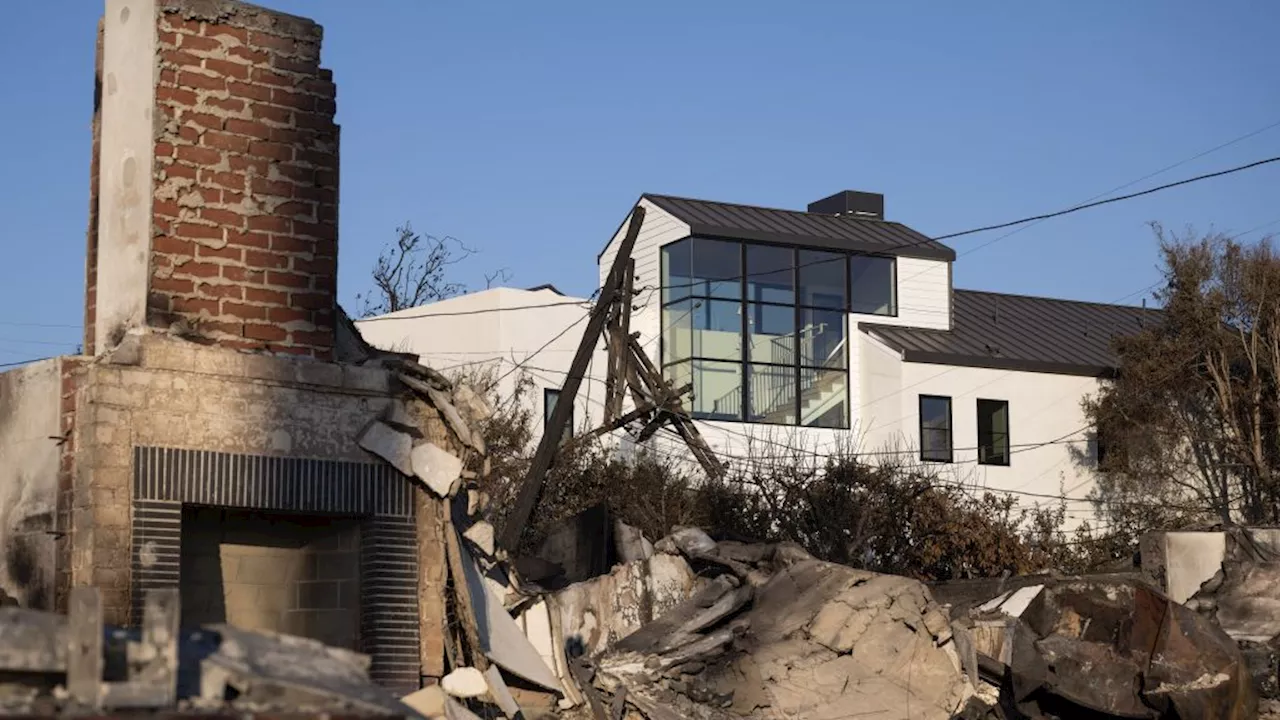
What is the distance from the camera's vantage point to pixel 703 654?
43.8 feet

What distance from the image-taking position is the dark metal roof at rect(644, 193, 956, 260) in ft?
122

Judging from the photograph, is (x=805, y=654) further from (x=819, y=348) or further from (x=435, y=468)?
(x=819, y=348)

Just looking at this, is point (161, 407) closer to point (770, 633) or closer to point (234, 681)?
point (234, 681)

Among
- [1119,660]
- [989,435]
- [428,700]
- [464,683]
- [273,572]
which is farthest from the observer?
[989,435]

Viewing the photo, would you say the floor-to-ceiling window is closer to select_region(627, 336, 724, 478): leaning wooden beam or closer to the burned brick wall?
select_region(627, 336, 724, 478): leaning wooden beam

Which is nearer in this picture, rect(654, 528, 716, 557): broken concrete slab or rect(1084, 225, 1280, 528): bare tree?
rect(654, 528, 716, 557): broken concrete slab

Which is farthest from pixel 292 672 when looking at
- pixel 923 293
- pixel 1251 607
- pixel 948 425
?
pixel 923 293

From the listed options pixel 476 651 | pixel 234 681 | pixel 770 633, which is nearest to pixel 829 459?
pixel 770 633

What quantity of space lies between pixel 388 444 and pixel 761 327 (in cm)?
2919

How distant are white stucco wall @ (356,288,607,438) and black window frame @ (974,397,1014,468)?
8.40 meters

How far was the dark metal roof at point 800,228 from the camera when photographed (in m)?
37.1

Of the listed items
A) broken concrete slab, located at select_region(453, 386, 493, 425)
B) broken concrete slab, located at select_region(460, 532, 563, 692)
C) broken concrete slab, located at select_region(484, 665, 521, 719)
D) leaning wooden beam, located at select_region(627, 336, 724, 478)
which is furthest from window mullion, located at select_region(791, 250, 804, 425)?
broken concrete slab, located at select_region(484, 665, 521, 719)

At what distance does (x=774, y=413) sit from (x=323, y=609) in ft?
96.6

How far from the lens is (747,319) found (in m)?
37.4
